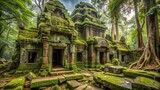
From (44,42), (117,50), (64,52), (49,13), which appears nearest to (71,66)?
(64,52)

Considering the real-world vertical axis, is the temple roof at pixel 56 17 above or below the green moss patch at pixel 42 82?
above

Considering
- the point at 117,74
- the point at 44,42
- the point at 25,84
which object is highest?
the point at 44,42

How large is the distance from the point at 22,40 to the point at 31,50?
1098 millimetres

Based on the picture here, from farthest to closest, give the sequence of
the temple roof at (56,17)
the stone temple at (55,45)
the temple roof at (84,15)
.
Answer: the temple roof at (84,15), the temple roof at (56,17), the stone temple at (55,45)

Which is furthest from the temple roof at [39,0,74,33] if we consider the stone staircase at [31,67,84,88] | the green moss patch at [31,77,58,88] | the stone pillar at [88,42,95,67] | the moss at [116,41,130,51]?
the moss at [116,41,130,51]

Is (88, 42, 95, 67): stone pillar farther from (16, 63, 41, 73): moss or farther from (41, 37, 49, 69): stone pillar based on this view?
(16, 63, 41, 73): moss

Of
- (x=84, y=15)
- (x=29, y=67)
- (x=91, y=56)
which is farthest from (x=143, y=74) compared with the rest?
(x=84, y=15)

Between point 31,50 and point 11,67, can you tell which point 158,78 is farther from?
point 11,67

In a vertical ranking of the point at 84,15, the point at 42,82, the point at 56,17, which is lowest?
the point at 42,82

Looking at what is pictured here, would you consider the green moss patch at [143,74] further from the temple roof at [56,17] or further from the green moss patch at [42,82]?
the temple roof at [56,17]

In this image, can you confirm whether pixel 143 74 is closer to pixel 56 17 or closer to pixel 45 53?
pixel 45 53

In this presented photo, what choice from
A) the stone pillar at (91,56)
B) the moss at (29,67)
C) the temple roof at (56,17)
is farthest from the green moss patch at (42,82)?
the stone pillar at (91,56)

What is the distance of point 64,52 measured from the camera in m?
9.41

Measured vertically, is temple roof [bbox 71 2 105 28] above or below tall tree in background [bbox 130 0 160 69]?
above
